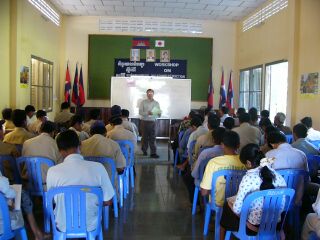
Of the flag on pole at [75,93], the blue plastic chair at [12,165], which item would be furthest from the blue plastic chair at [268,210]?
the flag on pole at [75,93]

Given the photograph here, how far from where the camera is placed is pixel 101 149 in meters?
3.99

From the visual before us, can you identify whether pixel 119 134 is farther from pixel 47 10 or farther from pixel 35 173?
pixel 47 10

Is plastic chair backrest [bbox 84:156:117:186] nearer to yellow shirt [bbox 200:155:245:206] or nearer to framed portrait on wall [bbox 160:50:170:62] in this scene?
yellow shirt [bbox 200:155:245:206]

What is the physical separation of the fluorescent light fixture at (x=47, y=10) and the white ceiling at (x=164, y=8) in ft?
0.57

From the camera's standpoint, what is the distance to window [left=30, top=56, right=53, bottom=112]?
8383mm

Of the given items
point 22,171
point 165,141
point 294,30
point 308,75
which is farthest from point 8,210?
point 165,141

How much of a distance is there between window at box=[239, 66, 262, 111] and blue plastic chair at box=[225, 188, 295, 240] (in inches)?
269

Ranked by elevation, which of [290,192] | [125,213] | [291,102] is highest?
[291,102]

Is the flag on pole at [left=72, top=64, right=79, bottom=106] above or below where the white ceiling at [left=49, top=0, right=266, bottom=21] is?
below

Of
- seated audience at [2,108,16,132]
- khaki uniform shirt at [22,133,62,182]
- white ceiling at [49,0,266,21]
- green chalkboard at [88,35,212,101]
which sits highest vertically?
white ceiling at [49,0,266,21]

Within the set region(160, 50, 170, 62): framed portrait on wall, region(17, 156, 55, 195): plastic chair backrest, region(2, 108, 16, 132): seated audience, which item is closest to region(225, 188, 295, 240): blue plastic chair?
region(17, 156, 55, 195): plastic chair backrest

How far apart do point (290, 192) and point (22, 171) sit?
2.46 metres

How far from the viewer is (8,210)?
2445mm

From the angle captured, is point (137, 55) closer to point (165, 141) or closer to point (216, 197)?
point (165, 141)
